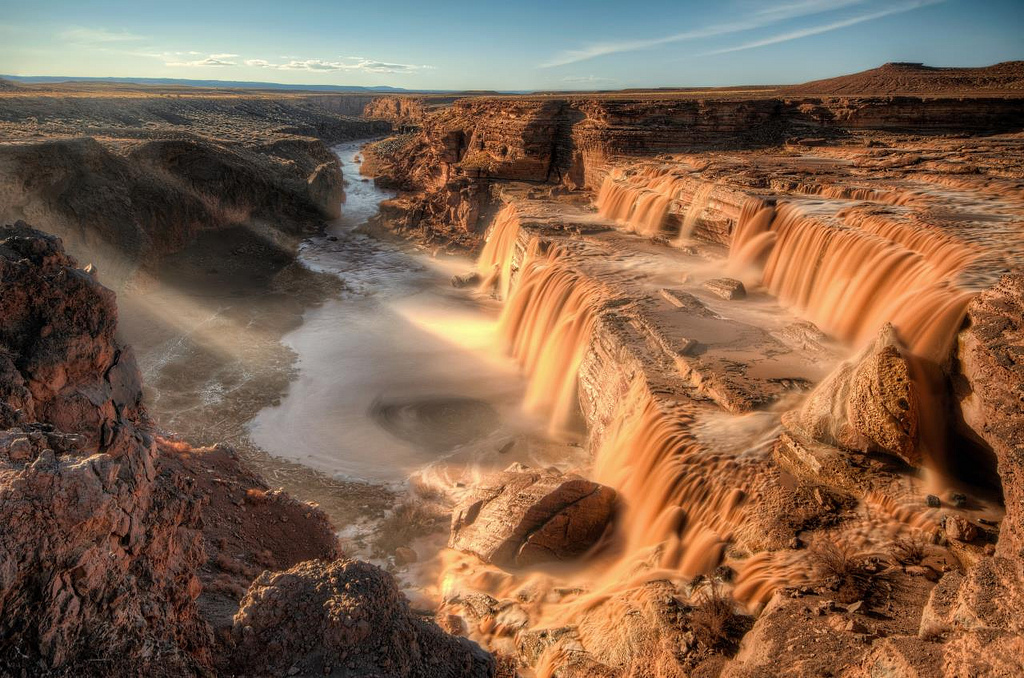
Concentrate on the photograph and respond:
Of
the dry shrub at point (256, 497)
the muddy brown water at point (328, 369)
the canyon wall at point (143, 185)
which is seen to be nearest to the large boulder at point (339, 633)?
the dry shrub at point (256, 497)

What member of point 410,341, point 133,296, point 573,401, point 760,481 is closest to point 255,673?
point 760,481

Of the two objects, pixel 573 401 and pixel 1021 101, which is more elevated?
pixel 1021 101

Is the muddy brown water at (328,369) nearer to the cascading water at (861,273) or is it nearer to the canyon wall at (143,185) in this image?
the canyon wall at (143,185)

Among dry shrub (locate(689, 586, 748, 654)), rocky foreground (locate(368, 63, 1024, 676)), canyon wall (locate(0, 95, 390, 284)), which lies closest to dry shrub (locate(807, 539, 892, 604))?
rocky foreground (locate(368, 63, 1024, 676))

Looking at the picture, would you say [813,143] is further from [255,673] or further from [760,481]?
[255,673]

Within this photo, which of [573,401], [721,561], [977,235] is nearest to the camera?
[721,561]

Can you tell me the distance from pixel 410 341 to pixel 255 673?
1388 cm

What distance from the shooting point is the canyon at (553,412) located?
354 cm

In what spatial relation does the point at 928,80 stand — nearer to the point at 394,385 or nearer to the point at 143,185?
the point at 394,385

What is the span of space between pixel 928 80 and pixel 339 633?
42.7m

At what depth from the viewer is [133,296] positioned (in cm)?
1770

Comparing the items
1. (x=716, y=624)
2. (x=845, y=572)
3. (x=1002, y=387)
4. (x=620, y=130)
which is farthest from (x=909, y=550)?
(x=620, y=130)

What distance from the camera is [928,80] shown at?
35.5 m

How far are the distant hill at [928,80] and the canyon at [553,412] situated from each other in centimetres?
990
